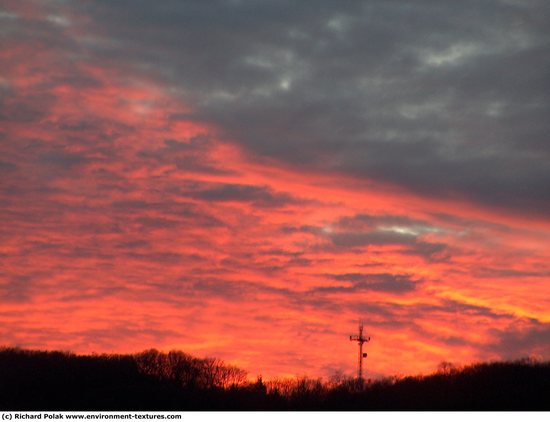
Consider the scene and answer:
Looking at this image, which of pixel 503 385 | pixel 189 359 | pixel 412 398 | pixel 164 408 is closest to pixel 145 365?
pixel 189 359

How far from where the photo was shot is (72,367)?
8775 centimetres

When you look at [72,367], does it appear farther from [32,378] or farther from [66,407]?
[66,407]

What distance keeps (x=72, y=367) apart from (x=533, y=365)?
1874 inches

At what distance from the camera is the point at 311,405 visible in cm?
7300

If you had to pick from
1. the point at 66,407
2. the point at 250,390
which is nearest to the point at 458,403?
the point at 250,390

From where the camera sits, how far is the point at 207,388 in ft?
283

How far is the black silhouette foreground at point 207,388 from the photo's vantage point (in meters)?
62.0

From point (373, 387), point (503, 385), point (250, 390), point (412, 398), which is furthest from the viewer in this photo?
point (250, 390)

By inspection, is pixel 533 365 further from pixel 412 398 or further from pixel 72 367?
pixel 72 367

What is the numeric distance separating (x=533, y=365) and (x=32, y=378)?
159 ft

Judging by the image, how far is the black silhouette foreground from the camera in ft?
203
